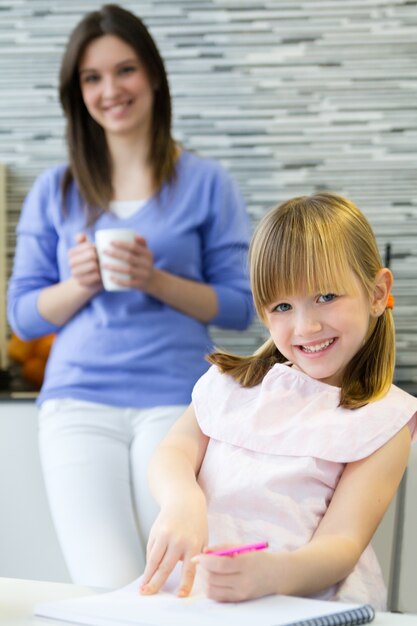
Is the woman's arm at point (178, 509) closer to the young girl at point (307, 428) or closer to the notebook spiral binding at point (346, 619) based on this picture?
the young girl at point (307, 428)

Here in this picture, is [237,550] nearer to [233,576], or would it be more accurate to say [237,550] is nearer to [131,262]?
[233,576]

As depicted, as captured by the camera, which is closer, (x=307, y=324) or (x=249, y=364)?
(x=307, y=324)

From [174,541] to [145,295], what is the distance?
899 mm

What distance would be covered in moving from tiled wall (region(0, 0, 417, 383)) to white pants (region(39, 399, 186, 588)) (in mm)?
817

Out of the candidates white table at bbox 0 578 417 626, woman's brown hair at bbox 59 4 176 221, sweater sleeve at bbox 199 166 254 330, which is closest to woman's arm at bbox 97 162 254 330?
sweater sleeve at bbox 199 166 254 330

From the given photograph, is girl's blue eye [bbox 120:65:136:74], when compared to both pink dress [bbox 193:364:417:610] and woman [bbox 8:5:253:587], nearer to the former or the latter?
woman [bbox 8:5:253:587]

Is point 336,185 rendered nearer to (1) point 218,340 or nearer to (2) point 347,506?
(1) point 218,340

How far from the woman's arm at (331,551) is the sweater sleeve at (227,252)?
85 cm

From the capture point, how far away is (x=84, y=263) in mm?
1833

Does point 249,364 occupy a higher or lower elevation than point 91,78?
lower

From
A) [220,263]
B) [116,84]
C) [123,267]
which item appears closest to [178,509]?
[123,267]

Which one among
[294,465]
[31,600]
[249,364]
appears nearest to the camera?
[31,600]

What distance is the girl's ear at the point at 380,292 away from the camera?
4.10 ft

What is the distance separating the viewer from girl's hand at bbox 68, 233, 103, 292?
1825mm
